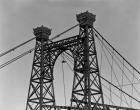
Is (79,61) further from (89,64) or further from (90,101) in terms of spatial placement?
(90,101)

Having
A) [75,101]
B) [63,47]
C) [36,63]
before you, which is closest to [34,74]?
[36,63]

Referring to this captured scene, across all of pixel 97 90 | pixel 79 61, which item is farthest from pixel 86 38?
pixel 97 90

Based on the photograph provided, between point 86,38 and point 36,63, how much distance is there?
7970 millimetres

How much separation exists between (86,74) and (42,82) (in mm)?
7023

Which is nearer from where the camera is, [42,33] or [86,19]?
[86,19]

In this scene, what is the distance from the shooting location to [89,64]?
44.7 metres

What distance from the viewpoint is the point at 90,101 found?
141 feet

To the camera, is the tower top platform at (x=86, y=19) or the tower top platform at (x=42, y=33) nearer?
the tower top platform at (x=86, y=19)

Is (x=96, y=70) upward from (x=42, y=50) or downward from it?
downward

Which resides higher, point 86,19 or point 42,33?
point 42,33

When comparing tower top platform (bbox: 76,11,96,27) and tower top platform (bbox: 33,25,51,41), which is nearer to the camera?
tower top platform (bbox: 76,11,96,27)

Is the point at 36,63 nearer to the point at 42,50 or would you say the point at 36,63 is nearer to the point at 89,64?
the point at 42,50

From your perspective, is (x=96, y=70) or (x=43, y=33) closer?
(x=96, y=70)

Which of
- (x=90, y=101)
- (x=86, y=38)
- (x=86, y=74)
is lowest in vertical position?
(x=90, y=101)
